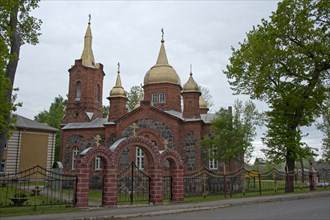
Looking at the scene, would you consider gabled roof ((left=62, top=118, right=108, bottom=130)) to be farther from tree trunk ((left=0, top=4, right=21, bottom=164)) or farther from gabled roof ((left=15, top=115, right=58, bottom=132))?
tree trunk ((left=0, top=4, right=21, bottom=164))

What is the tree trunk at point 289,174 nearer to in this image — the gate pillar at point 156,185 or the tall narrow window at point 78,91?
the gate pillar at point 156,185

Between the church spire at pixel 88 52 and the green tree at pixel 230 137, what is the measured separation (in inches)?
658

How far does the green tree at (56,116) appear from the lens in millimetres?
51000

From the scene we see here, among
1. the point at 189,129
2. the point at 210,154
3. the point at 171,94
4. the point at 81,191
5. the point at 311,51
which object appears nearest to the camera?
the point at 81,191

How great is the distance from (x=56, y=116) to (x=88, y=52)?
18.9 m

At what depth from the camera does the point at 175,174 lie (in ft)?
53.5

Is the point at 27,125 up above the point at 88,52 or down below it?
below

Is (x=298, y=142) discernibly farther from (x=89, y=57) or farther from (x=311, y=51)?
(x=89, y=57)

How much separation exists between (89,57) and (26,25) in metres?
20.7

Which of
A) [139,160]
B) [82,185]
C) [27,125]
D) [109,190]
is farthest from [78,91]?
[82,185]

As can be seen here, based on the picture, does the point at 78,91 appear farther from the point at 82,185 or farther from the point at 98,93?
the point at 82,185

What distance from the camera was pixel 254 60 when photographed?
70.6ft

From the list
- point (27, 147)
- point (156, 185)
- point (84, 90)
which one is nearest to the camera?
point (156, 185)

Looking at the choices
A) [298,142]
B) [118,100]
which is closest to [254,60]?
[298,142]
